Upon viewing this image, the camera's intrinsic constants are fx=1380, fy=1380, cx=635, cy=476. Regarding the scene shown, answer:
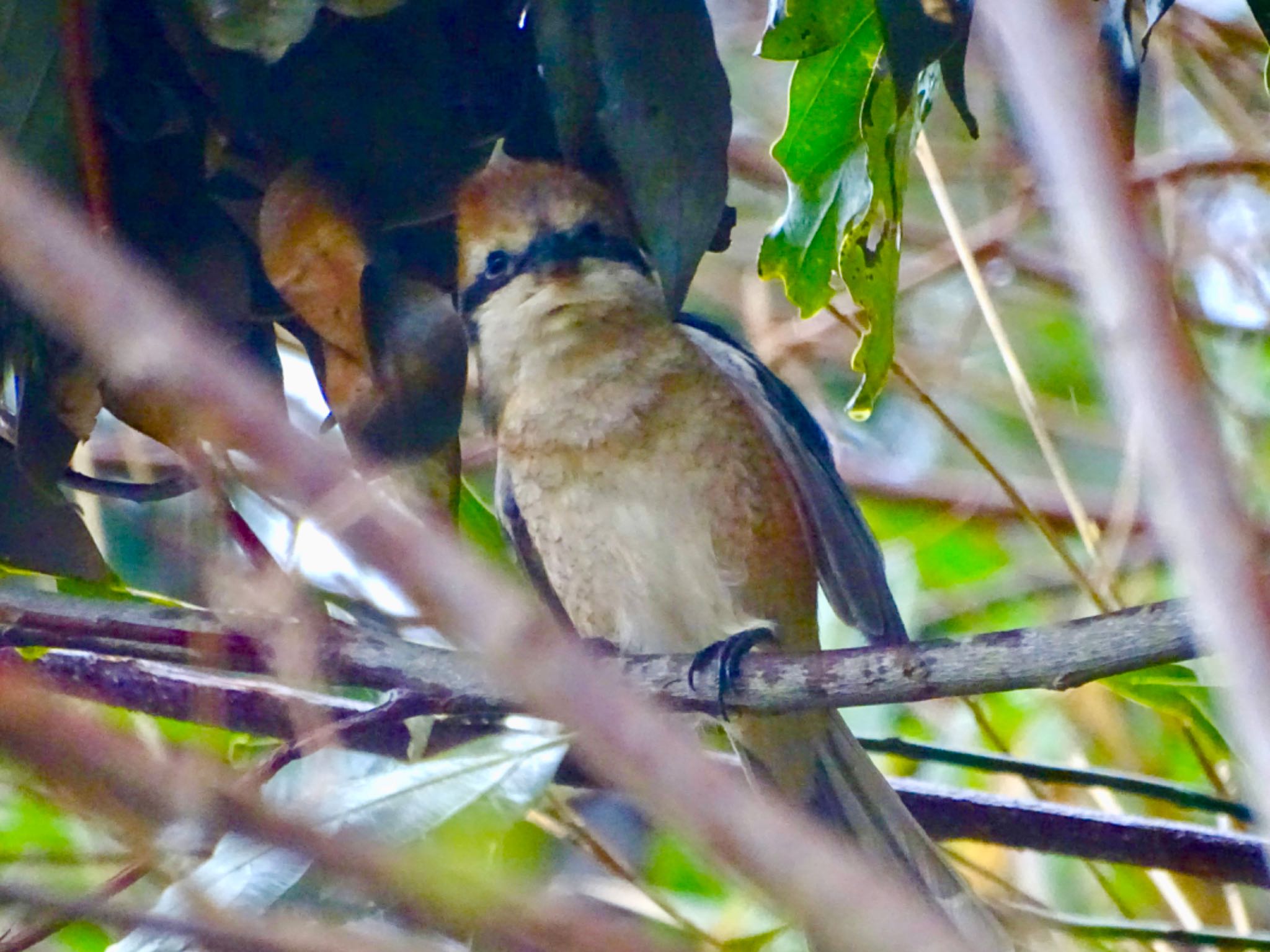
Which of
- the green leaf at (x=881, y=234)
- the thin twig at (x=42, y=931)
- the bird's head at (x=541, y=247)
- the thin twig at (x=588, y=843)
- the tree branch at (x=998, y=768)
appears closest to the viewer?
→ the thin twig at (x=42, y=931)

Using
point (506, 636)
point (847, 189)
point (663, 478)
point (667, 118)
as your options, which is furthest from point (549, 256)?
point (506, 636)

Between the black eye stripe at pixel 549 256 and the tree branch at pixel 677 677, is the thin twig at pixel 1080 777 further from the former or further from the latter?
the black eye stripe at pixel 549 256

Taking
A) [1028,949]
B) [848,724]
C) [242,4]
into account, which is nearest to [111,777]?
[242,4]

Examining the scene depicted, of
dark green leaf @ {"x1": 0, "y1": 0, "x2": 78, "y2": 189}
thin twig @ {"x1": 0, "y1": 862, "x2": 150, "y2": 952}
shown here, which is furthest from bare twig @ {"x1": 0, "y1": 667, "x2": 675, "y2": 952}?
dark green leaf @ {"x1": 0, "y1": 0, "x2": 78, "y2": 189}

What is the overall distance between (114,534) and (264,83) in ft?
2.81

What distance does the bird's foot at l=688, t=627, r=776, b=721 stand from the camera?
0.86m

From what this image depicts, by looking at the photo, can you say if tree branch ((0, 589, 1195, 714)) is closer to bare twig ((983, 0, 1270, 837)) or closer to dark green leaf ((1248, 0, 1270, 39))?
dark green leaf ((1248, 0, 1270, 39))

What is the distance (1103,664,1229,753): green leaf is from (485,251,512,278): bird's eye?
616 millimetres

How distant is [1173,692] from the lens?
1045 millimetres

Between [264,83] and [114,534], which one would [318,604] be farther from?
[114,534]

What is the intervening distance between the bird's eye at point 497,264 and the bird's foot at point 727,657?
39cm

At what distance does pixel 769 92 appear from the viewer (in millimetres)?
2402

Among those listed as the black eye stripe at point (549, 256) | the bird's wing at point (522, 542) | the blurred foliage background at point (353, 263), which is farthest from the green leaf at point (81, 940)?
the black eye stripe at point (549, 256)

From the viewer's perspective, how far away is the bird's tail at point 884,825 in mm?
1013
